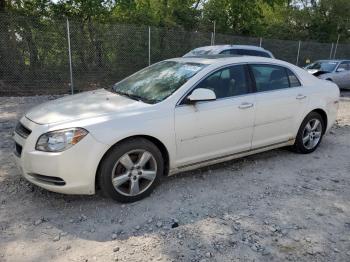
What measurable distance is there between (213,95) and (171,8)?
47.4 feet

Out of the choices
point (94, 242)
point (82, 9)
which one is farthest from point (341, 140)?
point (82, 9)

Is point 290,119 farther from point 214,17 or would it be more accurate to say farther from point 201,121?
point 214,17

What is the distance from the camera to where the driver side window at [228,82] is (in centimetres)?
457

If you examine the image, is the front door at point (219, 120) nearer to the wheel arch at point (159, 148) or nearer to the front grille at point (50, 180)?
the wheel arch at point (159, 148)

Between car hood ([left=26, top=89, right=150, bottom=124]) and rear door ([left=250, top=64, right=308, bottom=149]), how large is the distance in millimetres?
1734

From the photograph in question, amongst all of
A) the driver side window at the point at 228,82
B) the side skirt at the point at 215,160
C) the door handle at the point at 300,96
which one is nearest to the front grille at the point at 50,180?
the side skirt at the point at 215,160

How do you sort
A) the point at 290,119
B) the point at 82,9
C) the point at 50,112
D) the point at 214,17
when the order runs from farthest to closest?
1. the point at 214,17
2. the point at 82,9
3. the point at 290,119
4. the point at 50,112

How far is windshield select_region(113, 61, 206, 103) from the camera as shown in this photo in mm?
4402

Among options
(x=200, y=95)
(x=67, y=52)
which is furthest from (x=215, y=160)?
(x=67, y=52)

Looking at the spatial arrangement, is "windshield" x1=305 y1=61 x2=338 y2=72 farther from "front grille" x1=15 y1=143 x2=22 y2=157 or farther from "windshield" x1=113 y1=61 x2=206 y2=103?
"front grille" x1=15 y1=143 x2=22 y2=157

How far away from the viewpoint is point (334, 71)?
549 inches

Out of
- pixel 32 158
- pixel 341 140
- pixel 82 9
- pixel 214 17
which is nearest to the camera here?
pixel 32 158

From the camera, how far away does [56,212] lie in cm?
380

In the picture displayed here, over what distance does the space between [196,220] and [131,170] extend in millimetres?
886
